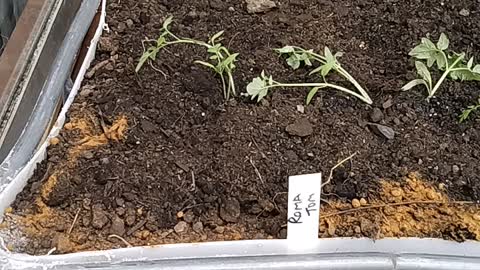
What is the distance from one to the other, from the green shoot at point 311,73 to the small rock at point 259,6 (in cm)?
14

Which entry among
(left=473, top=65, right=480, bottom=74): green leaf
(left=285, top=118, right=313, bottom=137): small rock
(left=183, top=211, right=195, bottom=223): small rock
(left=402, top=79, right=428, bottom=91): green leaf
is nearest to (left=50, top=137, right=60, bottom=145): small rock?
(left=183, top=211, right=195, bottom=223): small rock

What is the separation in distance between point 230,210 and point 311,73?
32 centimetres

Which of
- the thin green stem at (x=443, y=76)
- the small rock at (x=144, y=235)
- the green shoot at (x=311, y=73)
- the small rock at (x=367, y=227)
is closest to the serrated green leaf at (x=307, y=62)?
the green shoot at (x=311, y=73)

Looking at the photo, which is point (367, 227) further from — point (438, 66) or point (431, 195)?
point (438, 66)

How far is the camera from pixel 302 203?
46.4 inches

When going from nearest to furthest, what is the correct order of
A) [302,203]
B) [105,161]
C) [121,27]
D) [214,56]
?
[302,203] < [105,161] < [214,56] < [121,27]

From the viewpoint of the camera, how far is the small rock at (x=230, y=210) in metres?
1.23

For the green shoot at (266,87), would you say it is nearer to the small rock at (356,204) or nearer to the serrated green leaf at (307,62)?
the serrated green leaf at (307,62)

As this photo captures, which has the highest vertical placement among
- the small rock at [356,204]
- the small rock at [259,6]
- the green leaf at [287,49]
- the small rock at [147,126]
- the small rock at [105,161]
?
the small rock at [259,6]

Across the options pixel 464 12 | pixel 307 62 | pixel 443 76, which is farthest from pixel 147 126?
pixel 464 12

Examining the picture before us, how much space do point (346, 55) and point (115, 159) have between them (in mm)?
466

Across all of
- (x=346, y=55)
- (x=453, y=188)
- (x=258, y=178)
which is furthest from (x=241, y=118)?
(x=453, y=188)

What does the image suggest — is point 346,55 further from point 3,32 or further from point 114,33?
point 3,32

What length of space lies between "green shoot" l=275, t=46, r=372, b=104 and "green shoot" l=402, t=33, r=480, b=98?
0.27 feet
